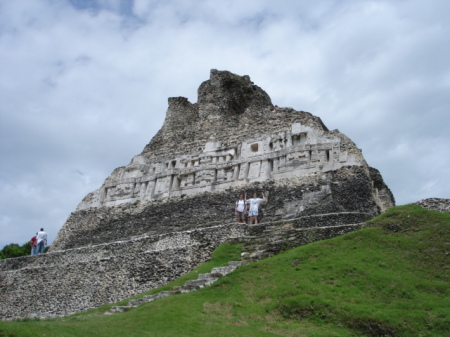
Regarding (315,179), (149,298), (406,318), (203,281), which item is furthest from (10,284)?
(406,318)

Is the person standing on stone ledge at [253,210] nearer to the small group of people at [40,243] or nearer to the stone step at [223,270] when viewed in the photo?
the stone step at [223,270]

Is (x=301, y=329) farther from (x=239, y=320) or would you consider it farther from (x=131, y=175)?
(x=131, y=175)

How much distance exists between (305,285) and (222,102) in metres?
17.8

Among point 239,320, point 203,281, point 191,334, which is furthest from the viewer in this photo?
point 203,281

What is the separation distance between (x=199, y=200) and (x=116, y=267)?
582cm

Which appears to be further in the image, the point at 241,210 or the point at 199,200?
the point at 199,200

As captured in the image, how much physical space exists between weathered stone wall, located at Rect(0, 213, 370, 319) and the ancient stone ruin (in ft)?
→ 0.15

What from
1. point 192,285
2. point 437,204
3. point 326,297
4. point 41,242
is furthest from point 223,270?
point 41,242

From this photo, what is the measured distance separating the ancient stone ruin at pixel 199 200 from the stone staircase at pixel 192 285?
6.40 ft

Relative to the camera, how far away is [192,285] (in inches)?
532

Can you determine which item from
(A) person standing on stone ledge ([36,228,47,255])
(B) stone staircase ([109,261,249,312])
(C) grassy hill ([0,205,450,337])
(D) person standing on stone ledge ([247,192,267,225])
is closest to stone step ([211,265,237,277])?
(B) stone staircase ([109,261,249,312])

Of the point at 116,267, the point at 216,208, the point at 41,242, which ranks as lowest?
the point at 116,267

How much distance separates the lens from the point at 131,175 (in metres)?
27.4

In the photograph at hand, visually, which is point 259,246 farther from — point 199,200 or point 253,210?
point 199,200
